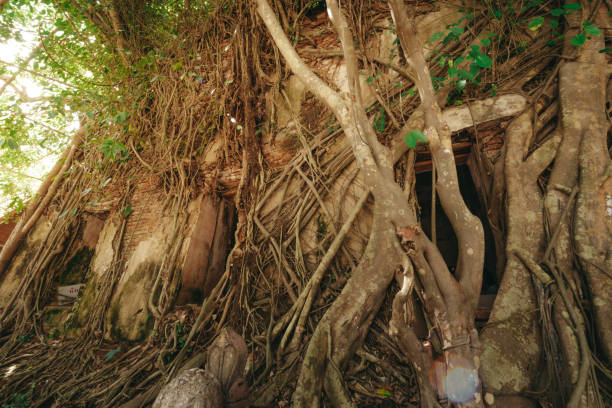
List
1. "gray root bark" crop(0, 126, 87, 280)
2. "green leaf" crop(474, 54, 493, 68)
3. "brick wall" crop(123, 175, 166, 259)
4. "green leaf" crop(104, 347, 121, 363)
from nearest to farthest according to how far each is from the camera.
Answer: "green leaf" crop(474, 54, 493, 68) < "green leaf" crop(104, 347, 121, 363) < "brick wall" crop(123, 175, 166, 259) < "gray root bark" crop(0, 126, 87, 280)

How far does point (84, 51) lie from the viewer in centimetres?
367

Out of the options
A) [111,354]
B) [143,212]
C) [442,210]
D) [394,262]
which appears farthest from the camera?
[442,210]

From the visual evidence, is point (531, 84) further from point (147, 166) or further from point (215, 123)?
point (147, 166)

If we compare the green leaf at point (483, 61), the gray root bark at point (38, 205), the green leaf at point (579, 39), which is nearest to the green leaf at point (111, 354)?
the gray root bark at point (38, 205)

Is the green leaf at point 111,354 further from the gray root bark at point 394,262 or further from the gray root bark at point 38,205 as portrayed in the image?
the gray root bark at point 38,205

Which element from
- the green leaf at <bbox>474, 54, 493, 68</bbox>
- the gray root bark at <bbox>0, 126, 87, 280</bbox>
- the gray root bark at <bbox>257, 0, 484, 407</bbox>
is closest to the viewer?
the gray root bark at <bbox>257, 0, 484, 407</bbox>

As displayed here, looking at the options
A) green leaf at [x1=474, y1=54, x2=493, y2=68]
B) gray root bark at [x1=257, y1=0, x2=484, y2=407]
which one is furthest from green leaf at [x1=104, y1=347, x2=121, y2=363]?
green leaf at [x1=474, y1=54, x2=493, y2=68]

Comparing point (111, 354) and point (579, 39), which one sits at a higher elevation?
point (579, 39)

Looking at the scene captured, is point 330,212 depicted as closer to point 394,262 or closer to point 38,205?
point 394,262

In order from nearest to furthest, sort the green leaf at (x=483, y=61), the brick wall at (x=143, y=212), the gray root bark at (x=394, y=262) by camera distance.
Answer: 1. the gray root bark at (x=394, y=262)
2. the green leaf at (x=483, y=61)
3. the brick wall at (x=143, y=212)

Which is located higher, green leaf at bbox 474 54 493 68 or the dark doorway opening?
green leaf at bbox 474 54 493 68

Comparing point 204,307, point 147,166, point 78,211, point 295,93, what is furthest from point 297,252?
point 78,211

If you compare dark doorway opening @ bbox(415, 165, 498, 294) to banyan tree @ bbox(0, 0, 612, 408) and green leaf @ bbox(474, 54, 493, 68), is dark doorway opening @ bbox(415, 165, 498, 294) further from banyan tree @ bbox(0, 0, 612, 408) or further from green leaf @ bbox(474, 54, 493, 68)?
green leaf @ bbox(474, 54, 493, 68)

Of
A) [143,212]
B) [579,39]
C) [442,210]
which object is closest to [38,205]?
[143,212]
